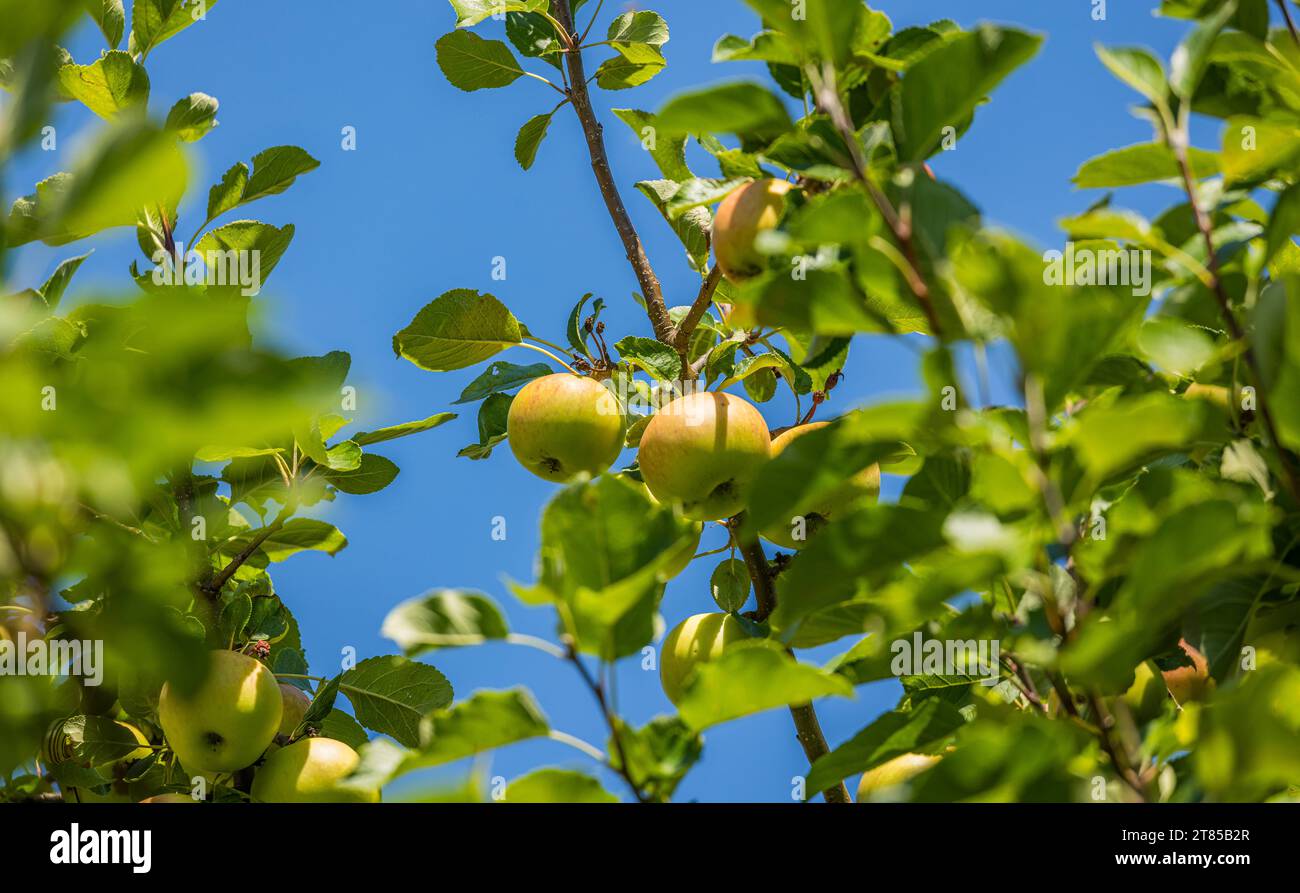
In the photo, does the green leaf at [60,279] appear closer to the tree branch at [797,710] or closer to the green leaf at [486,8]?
the green leaf at [486,8]

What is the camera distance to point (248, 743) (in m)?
1.83

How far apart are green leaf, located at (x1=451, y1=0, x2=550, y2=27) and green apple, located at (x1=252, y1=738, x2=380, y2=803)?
5.42 ft

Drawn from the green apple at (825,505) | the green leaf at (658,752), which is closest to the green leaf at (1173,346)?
the green leaf at (658,752)

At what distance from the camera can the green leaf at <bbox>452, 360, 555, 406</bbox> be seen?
92.8 inches

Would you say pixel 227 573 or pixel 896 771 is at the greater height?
pixel 227 573

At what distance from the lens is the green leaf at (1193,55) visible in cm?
109

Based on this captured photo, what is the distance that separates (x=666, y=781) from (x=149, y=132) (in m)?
0.63

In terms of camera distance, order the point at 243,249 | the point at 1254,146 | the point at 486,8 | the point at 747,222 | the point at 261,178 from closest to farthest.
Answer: the point at 1254,146
the point at 747,222
the point at 243,249
the point at 261,178
the point at 486,8

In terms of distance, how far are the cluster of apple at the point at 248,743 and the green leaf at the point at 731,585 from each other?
2.50 ft

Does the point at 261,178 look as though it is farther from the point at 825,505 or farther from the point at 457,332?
the point at 825,505

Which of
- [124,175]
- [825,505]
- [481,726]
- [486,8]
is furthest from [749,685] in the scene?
[486,8]

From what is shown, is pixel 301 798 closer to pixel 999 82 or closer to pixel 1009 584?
pixel 1009 584

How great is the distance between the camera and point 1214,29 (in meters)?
1.09

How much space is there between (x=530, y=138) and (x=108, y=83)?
0.96m
